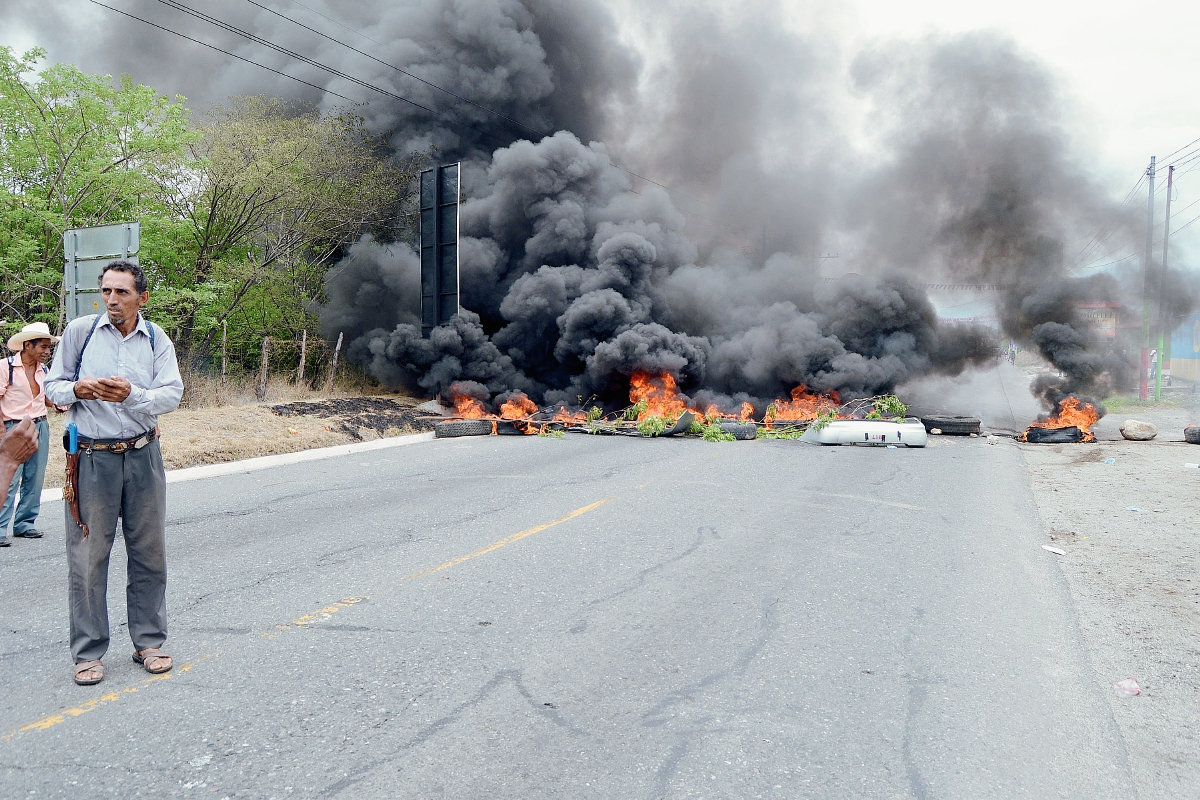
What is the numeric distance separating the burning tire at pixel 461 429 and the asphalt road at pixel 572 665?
25.0 feet

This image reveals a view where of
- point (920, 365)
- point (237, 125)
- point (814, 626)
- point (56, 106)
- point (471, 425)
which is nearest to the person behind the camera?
point (814, 626)

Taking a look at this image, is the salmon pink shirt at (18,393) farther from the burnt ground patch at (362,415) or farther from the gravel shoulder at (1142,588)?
the burnt ground patch at (362,415)

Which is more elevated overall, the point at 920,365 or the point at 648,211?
the point at 648,211

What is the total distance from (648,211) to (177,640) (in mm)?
21944

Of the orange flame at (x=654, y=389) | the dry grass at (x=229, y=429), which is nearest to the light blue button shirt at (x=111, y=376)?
the dry grass at (x=229, y=429)

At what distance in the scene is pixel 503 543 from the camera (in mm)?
6250

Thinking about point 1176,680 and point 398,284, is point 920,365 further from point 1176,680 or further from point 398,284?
point 1176,680

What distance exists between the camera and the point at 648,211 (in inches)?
967

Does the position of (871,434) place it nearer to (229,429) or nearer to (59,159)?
(229,429)

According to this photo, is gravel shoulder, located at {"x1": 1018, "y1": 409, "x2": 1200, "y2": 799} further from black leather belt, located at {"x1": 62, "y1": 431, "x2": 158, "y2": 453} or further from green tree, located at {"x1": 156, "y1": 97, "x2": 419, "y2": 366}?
green tree, located at {"x1": 156, "y1": 97, "x2": 419, "y2": 366}

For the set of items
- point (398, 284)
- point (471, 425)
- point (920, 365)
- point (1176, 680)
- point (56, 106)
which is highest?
point (56, 106)

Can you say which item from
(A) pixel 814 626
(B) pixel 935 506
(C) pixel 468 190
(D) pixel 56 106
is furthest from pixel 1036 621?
(C) pixel 468 190

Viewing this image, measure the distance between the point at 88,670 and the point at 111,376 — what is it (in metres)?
1.28

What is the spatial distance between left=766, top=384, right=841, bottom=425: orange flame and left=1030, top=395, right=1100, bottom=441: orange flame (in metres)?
4.25
